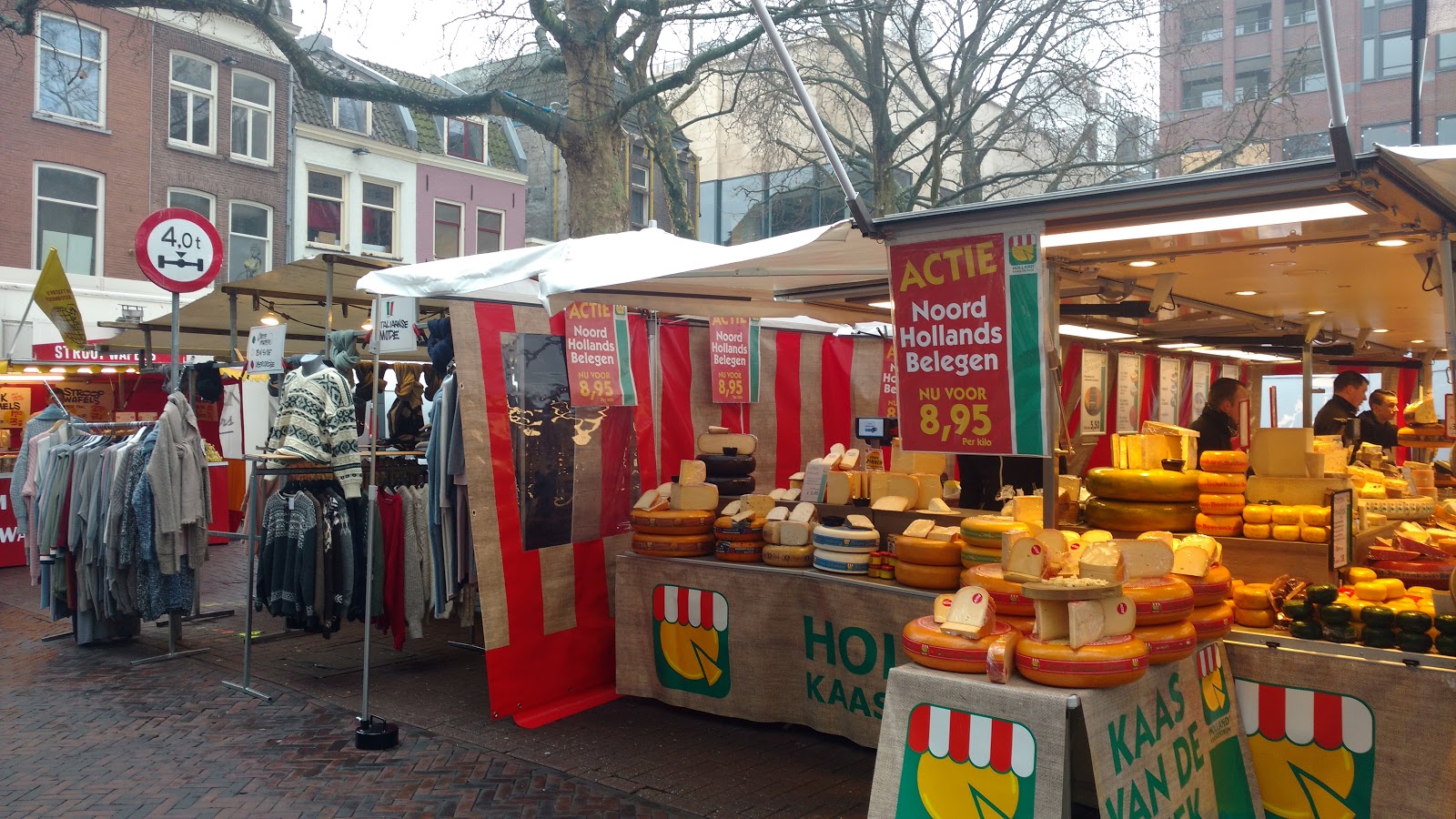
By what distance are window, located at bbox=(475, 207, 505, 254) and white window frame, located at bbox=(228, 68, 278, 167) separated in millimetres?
5147

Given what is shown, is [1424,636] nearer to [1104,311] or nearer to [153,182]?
[1104,311]

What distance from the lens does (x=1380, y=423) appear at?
825 centimetres

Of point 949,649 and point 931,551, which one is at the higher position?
point 931,551

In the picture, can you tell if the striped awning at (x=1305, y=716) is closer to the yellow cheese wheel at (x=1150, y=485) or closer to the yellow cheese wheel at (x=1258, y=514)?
the yellow cheese wheel at (x=1258, y=514)

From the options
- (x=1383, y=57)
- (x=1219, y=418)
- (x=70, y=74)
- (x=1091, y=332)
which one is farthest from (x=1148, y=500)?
(x=1383, y=57)

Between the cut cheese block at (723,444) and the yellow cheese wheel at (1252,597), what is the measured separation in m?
3.18

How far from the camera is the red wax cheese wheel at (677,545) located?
5320 mm

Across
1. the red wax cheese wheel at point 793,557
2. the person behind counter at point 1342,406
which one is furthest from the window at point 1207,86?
the red wax cheese wheel at point 793,557

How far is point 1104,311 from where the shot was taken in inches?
213

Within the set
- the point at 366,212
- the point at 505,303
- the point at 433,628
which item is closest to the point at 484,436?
the point at 505,303

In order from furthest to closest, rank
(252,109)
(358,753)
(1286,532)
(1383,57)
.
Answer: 1. (1383,57)
2. (252,109)
3. (358,753)
4. (1286,532)

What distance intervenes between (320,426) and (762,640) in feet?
9.77

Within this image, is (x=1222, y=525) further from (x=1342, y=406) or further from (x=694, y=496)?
(x=1342, y=406)

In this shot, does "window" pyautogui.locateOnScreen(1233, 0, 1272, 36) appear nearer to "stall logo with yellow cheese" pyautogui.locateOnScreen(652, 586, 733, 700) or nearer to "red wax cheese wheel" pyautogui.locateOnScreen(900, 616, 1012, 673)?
"stall logo with yellow cheese" pyautogui.locateOnScreen(652, 586, 733, 700)
